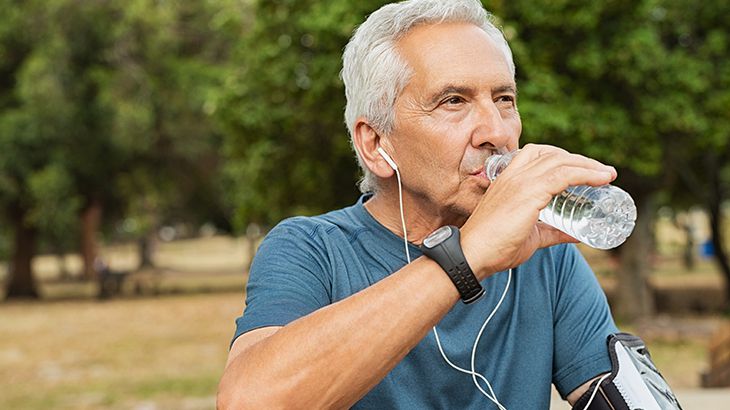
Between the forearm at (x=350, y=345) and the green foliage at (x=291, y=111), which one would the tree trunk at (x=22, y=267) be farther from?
the forearm at (x=350, y=345)

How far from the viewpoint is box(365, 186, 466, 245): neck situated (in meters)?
2.25

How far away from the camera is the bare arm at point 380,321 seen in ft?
5.80

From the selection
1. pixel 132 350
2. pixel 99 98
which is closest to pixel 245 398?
pixel 132 350

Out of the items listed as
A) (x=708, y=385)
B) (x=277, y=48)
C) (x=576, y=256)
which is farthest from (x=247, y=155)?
(x=576, y=256)

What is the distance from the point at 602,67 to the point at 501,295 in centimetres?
1352

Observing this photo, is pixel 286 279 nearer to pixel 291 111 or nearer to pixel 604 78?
pixel 291 111

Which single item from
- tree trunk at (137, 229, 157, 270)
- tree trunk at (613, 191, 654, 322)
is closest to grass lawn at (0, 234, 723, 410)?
tree trunk at (613, 191, 654, 322)

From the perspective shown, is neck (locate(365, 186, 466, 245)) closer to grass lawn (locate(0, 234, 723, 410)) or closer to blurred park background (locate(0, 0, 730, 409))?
blurred park background (locate(0, 0, 730, 409))

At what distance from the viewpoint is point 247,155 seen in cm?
1691

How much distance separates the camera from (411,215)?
2.29 metres

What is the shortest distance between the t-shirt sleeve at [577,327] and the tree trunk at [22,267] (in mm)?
32179

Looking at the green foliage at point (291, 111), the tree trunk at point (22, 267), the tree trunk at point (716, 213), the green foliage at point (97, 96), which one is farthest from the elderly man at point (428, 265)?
the tree trunk at point (22, 267)

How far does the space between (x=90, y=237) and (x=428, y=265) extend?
1641 inches

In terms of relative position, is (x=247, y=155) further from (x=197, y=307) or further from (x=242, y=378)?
(x=242, y=378)
